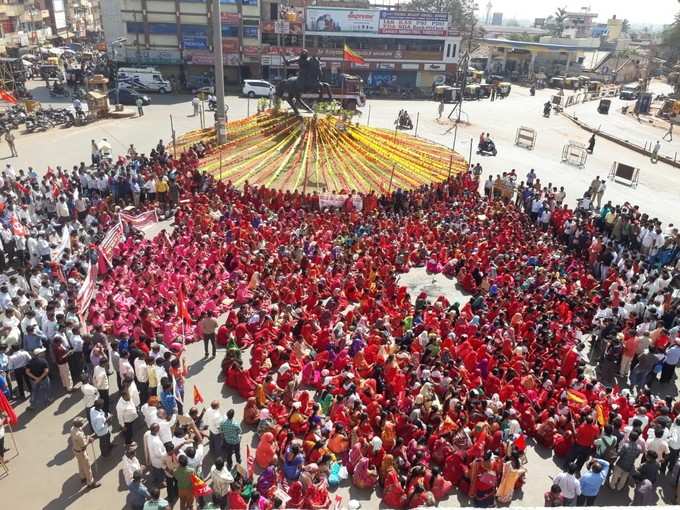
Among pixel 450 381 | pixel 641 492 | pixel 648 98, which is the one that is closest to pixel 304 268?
pixel 450 381

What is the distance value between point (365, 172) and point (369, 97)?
30235 mm

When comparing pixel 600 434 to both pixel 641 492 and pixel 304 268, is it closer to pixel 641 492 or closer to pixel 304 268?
pixel 641 492

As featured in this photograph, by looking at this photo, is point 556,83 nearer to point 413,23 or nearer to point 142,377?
point 413,23

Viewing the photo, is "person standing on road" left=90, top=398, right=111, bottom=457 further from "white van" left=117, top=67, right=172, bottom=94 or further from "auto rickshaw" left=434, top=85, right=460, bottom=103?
"auto rickshaw" left=434, top=85, right=460, bottom=103

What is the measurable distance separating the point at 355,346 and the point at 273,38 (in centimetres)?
4410

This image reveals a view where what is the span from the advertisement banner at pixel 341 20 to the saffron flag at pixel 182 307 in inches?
1708

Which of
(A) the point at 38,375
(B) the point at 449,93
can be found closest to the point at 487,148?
(B) the point at 449,93

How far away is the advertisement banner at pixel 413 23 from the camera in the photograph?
171ft

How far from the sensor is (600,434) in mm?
9562

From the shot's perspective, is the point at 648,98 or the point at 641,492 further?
the point at 648,98

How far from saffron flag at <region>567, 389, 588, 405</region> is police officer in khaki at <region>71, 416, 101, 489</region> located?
8.46 meters

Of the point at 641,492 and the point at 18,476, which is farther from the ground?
the point at 641,492

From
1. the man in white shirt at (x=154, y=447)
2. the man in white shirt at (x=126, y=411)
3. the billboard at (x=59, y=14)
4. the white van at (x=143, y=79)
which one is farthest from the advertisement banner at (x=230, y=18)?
the man in white shirt at (x=154, y=447)

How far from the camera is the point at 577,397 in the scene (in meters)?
10.4
